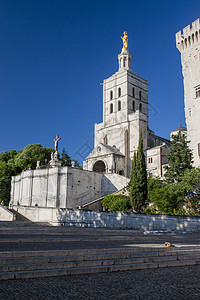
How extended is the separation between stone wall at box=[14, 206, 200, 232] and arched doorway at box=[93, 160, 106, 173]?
27041mm

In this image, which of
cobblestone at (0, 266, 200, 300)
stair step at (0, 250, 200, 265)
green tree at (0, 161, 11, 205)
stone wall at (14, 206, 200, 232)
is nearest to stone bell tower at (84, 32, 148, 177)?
green tree at (0, 161, 11, 205)

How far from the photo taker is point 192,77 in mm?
37938

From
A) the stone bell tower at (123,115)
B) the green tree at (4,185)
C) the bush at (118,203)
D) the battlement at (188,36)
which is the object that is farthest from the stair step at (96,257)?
the green tree at (4,185)

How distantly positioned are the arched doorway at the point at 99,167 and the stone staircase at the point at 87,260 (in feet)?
141

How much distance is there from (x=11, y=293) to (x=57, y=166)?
36.0 metres

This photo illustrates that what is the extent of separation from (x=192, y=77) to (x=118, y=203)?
20.6 meters

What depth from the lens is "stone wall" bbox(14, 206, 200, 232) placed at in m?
19.1

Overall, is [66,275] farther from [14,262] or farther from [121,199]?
[121,199]

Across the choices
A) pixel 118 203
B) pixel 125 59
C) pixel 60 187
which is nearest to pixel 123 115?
pixel 125 59

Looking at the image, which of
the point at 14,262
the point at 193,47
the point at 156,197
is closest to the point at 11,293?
the point at 14,262

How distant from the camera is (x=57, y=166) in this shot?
39656mm

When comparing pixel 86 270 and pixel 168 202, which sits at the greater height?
pixel 168 202

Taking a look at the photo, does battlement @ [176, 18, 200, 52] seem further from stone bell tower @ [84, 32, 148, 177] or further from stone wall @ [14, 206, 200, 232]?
stone wall @ [14, 206, 200, 232]

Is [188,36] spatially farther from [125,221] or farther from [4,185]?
[4,185]
